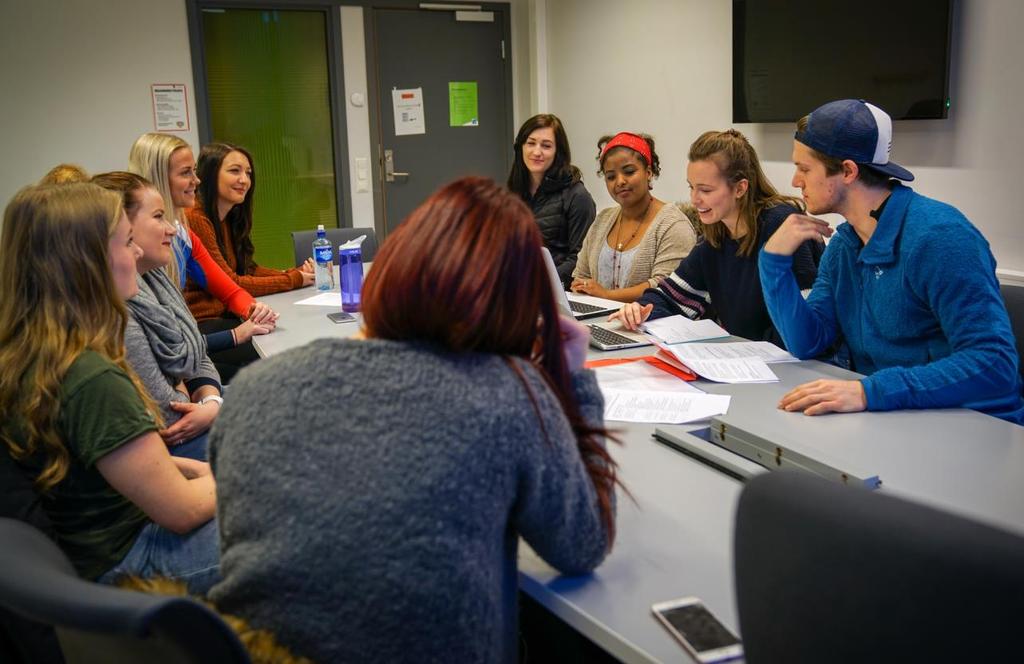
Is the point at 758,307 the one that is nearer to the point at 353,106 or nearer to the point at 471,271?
the point at 471,271

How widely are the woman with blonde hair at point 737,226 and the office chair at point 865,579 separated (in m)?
1.78

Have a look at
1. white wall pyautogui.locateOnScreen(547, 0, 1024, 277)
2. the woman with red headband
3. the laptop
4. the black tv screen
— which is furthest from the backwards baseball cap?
the black tv screen

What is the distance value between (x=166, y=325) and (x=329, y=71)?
3760 mm

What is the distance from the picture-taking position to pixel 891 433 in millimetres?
1645

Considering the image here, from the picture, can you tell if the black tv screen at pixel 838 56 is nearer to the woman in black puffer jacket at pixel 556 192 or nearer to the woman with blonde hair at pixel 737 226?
the woman in black puffer jacket at pixel 556 192

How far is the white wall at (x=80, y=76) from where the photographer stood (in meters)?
4.76

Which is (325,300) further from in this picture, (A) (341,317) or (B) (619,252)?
(B) (619,252)

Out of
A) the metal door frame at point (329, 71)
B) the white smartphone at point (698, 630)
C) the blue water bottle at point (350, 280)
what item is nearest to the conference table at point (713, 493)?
the white smartphone at point (698, 630)

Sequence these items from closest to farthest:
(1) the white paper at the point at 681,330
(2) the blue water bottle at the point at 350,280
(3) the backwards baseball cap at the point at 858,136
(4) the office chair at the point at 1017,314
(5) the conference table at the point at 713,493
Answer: (5) the conference table at the point at 713,493 → (3) the backwards baseball cap at the point at 858,136 → (4) the office chair at the point at 1017,314 → (1) the white paper at the point at 681,330 → (2) the blue water bottle at the point at 350,280

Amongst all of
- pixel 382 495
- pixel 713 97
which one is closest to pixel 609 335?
pixel 382 495

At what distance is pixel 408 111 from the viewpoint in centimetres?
577

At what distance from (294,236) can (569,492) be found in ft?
11.2

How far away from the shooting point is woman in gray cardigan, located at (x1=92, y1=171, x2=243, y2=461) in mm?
2031

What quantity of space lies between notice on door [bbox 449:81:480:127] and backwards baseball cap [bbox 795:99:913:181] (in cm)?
422
